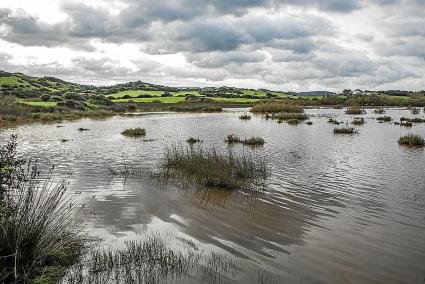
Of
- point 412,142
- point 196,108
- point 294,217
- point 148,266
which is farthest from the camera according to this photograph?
point 196,108

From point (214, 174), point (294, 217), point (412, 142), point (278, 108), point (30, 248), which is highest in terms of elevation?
point (278, 108)

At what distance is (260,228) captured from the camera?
11.3 m

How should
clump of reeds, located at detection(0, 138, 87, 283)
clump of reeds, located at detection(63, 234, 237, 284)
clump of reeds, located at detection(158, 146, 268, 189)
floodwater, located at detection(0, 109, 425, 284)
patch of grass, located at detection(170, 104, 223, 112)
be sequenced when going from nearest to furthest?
1. clump of reeds, located at detection(0, 138, 87, 283)
2. clump of reeds, located at detection(63, 234, 237, 284)
3. floodwater, located at detection(0, 109, 425, 284)
4. clump of reeds, located at detection(158, 146, 268, 189)
5. patch of grass, located at detection(170, 104, 223, 112)

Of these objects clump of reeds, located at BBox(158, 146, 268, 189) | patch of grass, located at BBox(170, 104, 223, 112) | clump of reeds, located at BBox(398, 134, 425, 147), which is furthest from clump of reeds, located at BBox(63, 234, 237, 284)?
patch of grass, located at BBox(170, 104, 223, 112)

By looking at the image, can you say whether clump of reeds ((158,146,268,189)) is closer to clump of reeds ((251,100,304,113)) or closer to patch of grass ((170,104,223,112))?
clump of reeds ((251,100,304,113))

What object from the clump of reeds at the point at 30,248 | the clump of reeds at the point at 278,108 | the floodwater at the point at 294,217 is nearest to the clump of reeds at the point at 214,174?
the floodwater at the point at 294,217

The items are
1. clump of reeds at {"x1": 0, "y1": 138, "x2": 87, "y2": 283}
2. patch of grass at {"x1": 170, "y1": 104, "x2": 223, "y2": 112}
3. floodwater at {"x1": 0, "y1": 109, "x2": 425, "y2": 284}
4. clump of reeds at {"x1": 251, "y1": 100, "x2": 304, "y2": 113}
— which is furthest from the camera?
patch of grass at {"x1": 170, "y1": 104, "x2": 223, "y2": 112}

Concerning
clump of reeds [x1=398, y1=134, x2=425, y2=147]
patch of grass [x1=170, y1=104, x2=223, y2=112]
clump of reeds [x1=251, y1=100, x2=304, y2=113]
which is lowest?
patch of grass [x1=170, y1=104, x2=223, y2=112]

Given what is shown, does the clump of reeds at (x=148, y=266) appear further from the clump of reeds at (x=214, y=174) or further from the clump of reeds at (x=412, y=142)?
the clump of reeds at (x=412, y=142)

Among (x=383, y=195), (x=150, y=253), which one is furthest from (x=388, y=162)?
(x=150, y=253)

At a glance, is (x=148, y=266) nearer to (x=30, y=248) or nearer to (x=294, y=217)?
(x=30, y=248)

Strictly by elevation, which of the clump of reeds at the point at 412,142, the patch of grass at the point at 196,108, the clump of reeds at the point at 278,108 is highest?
the clump of reeds at the point at 278,108

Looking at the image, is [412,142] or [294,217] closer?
[294,217]

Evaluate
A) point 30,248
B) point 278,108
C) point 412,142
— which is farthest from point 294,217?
point 278,108
